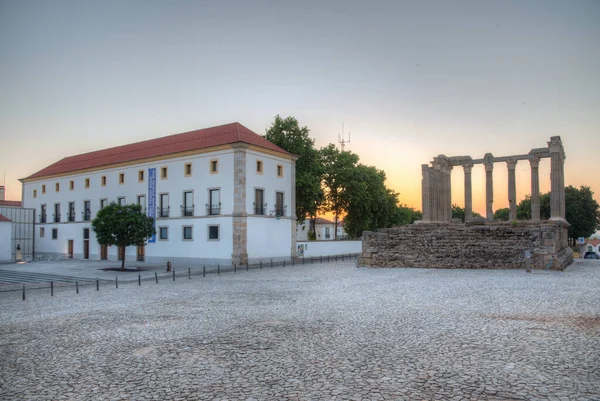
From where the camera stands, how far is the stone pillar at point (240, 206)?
34312mm

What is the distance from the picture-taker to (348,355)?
8453 mm

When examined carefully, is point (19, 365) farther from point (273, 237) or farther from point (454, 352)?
point (273, 237)

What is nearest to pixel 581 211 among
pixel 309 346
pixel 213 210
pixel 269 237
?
pixel 269 237

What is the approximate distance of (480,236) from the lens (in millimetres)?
28844

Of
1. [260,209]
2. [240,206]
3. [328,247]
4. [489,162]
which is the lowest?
[328,247]

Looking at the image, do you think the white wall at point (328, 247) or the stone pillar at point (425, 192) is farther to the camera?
the white wall at point (328, 247)

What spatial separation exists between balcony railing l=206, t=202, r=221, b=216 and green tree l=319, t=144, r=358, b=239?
18.3 meters

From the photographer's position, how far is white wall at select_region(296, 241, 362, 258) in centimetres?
4431

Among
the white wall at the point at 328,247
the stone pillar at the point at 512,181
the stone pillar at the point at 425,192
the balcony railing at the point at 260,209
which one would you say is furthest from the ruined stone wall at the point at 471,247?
the white wall at the point at 328,247

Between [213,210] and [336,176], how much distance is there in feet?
65.6

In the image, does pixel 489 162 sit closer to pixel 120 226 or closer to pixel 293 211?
pixel 293 211

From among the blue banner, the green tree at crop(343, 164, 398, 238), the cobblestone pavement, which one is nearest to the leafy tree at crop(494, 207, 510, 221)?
the green tree at crop(343, 164, 398, 238)

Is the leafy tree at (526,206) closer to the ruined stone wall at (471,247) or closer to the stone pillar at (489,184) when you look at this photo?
the stone pillar at (489,184)

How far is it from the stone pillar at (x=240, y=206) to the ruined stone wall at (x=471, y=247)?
931 cm
